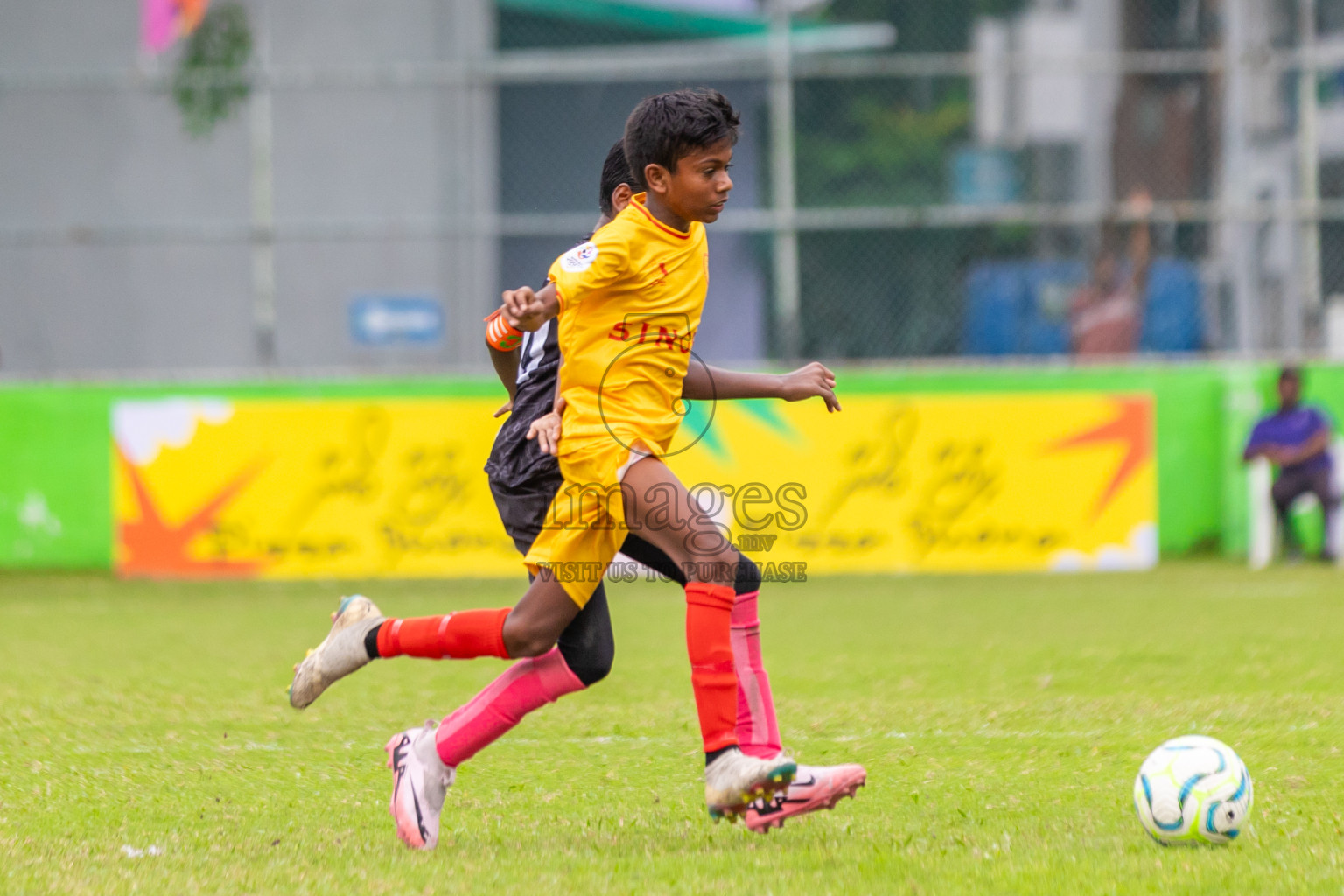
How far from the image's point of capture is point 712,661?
146 inches

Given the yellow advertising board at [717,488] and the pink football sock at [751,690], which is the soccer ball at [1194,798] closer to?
the pink football sock at [751,690]

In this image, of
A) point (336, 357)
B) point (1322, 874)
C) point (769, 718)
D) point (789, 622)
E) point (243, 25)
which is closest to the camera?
point (1322, 874)

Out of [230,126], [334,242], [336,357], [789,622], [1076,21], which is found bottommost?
[789,622]

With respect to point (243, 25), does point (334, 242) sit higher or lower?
lower

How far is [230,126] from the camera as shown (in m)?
13.6

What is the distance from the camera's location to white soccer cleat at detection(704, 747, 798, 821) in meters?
3.57

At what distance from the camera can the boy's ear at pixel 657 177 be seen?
3.76m

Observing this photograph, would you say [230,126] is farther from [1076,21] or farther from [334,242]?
[1076,21]

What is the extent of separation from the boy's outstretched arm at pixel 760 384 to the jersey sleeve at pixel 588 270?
424 mm

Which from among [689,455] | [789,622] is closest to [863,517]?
[689,455]

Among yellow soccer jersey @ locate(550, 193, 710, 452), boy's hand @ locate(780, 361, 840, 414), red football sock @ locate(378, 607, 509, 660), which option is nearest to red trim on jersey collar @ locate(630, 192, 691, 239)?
yellow soccer jersey @ locate(550, 193, 710, 452)

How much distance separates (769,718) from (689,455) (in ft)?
26.4

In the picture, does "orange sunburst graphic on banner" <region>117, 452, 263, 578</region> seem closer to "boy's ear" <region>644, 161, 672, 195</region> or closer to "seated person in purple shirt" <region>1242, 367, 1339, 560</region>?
"seated person in purple shirt" <region>1242, 367, 1339, 560</region>

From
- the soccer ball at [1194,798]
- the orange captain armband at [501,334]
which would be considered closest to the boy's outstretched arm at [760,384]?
the orange captain armband at [501,334]
